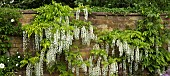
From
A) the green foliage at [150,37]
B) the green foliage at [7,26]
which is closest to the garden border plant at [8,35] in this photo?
Result: the green foliage at [7,26]

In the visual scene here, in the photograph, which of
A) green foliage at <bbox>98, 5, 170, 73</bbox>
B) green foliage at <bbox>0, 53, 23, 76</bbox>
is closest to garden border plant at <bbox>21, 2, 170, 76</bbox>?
green foliage at <bbox>98, 5, 170, 73</bbox>

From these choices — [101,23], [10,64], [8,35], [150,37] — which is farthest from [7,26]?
[150,37]

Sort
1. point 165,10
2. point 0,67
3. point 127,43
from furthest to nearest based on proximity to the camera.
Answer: point 165,10 < point 127,43 < point 0,67

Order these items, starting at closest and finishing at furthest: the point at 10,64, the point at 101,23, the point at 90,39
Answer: the point at 10,64 < the point at 90,39 < the point at 101,23

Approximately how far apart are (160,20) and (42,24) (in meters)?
1.88

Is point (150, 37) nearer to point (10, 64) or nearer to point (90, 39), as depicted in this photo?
point (90, 39)

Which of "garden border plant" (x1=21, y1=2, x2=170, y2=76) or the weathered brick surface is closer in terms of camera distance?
"garden border plant" (x1=21, y1=2, x2=170, y2=76)

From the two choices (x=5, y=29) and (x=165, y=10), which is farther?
(x=165, y=10)

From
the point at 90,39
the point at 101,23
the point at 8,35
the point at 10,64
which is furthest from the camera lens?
the point at 101,23

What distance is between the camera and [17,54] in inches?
203

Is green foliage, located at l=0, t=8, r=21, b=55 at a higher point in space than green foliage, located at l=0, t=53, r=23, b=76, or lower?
higher

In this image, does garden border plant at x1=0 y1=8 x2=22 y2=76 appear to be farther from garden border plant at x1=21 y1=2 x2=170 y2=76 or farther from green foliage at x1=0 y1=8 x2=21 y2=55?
garden border plant at x1=21 y1=2 x2=170 y2=76

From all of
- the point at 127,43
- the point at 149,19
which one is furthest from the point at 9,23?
the point at 149,19

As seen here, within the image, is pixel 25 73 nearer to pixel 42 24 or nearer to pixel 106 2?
pixel 42 24
